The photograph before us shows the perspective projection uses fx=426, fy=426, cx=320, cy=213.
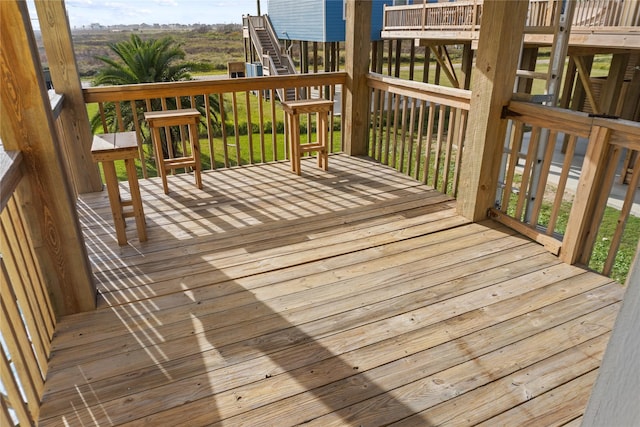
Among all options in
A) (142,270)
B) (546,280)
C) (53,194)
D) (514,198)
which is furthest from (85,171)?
(514,198)

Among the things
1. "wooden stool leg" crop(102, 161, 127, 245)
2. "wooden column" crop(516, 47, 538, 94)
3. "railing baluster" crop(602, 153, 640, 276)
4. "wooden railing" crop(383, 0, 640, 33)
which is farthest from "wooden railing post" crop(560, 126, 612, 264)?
"wooden column" crop(516, 47, 538, 94)

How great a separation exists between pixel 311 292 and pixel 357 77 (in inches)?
117

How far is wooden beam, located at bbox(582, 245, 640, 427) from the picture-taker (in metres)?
0.65

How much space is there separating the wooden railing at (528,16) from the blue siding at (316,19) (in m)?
1.15

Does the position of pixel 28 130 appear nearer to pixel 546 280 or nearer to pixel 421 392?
pixel 421 392

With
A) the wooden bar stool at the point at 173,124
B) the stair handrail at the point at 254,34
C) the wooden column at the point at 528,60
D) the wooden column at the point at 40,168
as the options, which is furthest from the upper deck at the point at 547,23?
the stair handrail at the point at 254,34

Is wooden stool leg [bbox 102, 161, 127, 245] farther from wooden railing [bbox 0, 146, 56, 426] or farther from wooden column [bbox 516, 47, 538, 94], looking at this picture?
wooden column [bbox 516, 47, 538, 94]

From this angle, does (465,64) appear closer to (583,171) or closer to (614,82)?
(614,82)

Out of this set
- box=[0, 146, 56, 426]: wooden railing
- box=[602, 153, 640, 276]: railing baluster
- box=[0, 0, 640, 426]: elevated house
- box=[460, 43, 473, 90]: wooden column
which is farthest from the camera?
box=[460, 43, 473, 90]: wooden column

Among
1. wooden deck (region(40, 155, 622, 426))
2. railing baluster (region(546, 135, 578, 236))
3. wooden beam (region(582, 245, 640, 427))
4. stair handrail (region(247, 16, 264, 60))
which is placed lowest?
wooden deck (region(40, 155, 622, 426))

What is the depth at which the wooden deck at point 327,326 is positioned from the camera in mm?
1812

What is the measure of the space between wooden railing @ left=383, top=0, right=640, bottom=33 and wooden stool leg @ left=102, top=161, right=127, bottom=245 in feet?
12.5

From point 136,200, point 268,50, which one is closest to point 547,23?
point 136,200

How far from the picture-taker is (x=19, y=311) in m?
1.81
